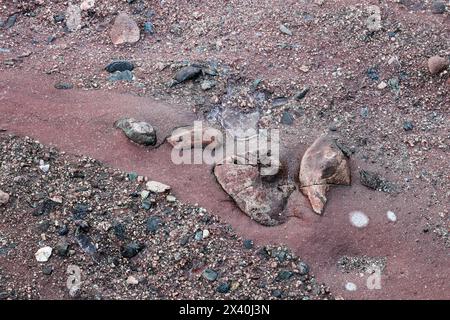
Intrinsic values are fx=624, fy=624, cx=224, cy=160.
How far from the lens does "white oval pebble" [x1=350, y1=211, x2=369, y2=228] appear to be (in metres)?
3.57

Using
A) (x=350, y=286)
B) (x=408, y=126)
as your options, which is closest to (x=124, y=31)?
(x=408, y=126)

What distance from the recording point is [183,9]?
15.2 ft

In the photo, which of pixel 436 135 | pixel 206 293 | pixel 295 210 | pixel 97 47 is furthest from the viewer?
pixel 97 47

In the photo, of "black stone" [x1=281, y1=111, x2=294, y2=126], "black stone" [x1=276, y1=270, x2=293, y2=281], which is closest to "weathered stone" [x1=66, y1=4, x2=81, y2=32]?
"black stone" [x1=281, y1=111, x2=294, y2=126]

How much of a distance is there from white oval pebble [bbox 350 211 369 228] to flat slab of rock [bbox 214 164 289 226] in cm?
40

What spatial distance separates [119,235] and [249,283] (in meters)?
0.75

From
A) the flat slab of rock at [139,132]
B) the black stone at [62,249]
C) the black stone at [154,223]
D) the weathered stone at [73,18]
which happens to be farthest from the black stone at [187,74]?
the black stone at [62,249]

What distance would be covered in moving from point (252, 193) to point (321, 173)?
0.42m

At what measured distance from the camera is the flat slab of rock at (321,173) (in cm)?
360

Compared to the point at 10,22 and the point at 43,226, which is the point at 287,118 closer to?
the point at 43,226

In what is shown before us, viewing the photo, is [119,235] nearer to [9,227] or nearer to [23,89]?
[9,227]

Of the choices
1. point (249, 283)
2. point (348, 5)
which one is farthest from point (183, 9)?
point (249, 283)

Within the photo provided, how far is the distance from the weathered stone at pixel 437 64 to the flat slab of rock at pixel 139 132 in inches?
76.7

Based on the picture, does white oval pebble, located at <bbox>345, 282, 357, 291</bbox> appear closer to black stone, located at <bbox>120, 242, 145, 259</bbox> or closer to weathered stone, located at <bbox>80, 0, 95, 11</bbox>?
black stone, located at <bbox>120, 242, 145, 259</bbox>
